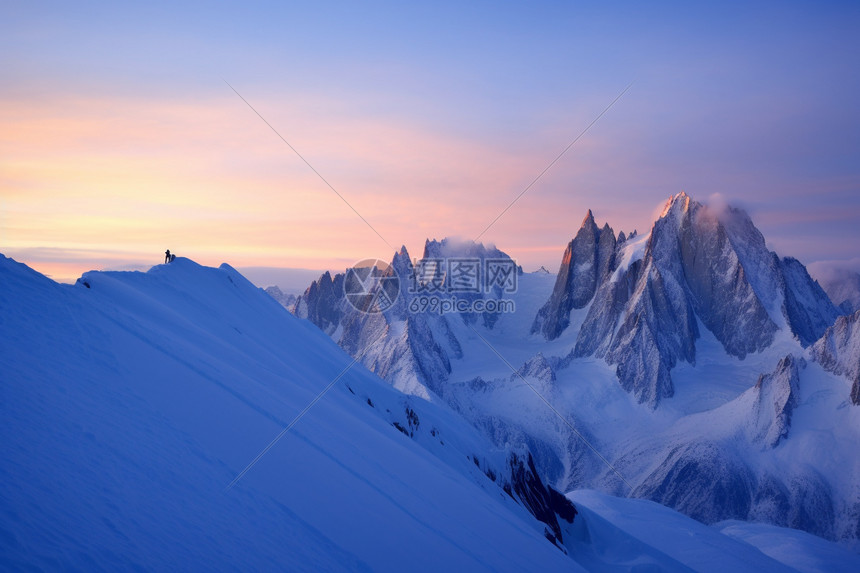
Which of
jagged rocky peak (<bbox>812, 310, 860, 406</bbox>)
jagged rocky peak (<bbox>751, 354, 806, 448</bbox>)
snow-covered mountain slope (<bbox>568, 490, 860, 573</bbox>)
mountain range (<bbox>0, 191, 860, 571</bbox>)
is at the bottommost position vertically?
snow-covered mountain slope (<bbox>568, 490, 860, 573</bbox>)

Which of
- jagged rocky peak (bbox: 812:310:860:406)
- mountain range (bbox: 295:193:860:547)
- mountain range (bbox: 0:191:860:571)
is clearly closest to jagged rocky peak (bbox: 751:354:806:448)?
mountain range (bbox: 295:193:860:547)

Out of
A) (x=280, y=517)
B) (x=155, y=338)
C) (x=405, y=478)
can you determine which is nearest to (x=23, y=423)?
(x=280, y=517)

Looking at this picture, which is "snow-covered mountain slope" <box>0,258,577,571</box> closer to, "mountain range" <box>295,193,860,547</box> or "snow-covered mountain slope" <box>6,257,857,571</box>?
"snow-covered mountain slope" <box>6,257,857,571</box>

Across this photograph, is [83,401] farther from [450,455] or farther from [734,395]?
[734,395]

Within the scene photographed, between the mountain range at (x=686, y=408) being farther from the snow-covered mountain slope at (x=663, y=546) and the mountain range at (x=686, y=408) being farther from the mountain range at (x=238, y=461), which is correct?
the mountain range at (x=238, y=461)

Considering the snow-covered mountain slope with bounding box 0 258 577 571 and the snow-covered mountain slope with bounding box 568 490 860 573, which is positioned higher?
the snow-covered mountain slope with bounding box 0 258 577 571

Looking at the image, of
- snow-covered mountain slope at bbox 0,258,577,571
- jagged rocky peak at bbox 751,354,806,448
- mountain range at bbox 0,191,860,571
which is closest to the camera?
snow-covered mountain slope at bbox 0,258,577,571

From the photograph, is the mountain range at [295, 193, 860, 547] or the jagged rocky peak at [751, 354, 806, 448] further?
the jagged rocky peak at [751, 354, 806, 448]

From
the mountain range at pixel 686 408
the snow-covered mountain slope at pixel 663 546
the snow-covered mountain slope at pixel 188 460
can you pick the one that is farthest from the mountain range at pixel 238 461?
the mountain range at pixel 686 408
